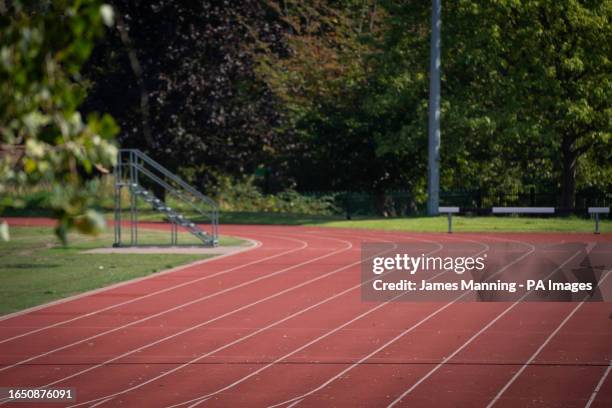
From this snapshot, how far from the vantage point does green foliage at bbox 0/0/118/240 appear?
4160mm

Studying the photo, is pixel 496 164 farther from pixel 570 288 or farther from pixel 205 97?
pixel 570 288

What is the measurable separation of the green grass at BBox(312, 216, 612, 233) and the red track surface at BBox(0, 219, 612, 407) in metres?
12.6

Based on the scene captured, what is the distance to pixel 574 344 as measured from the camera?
42.4ft

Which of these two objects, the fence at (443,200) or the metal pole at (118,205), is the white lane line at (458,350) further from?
the fence at (443,200)

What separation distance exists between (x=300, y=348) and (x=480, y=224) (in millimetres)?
20788

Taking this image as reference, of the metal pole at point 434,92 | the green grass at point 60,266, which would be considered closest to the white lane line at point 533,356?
the green grass at point 60,266

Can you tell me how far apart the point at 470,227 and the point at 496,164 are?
8.86 m

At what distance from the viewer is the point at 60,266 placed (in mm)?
22516

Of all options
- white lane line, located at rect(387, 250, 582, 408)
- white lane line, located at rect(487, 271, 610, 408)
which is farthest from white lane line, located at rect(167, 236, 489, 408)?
white lane line, located at rect(487, 271, 610, 408)

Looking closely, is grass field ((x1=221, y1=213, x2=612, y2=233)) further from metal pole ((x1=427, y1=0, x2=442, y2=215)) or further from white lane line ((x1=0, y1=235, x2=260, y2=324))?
white lane line ((x1=0, y1=235, x2=260, y2=324))

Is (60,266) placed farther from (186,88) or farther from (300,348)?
(186,88)

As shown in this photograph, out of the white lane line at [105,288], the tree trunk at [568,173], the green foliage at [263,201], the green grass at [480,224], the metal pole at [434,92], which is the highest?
the metal pole at [434,92]

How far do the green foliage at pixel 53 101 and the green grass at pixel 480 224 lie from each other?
27142 millimetres

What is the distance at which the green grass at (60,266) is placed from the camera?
18.1 meters
